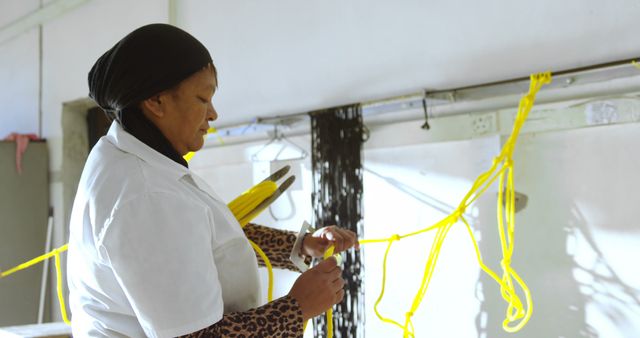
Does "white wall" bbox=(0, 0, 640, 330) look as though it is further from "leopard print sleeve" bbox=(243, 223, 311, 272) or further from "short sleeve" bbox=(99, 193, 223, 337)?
"short sleeve" bbox=(99, 193, 223, 337)

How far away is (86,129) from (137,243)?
3340mm

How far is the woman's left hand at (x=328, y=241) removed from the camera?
53.9 inches

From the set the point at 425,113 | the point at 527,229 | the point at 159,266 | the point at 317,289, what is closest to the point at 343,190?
the point at 425,113

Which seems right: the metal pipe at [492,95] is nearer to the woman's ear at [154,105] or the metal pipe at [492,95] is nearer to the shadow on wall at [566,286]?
the shadow on wall at [566,286]

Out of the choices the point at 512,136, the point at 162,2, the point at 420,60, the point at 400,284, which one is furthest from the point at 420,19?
the point at 162,2

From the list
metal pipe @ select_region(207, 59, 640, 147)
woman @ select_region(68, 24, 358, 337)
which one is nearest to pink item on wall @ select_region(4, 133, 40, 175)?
metal pipe @ select_region(207, 59, 640, 147)

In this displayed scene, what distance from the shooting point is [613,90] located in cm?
171

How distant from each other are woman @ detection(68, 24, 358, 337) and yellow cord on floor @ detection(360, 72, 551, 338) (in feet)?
2.69

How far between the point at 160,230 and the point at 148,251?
0.04 m

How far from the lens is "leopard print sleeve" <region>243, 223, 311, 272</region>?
1.47 meters

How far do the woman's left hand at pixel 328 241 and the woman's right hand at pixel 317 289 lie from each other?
0.79ft

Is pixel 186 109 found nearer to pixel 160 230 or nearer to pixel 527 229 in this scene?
pixel 160 230

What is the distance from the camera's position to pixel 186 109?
1.10 m

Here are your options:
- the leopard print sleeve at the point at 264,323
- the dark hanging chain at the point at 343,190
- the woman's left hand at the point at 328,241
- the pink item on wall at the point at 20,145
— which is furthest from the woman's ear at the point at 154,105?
the pink item on wall at the point at 20,145
